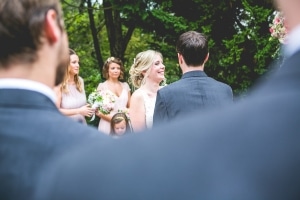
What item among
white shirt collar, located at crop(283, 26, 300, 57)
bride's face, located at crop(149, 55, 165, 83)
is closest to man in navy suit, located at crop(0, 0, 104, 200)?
white shirt collar, located at crop(283, 26, 300, 57)

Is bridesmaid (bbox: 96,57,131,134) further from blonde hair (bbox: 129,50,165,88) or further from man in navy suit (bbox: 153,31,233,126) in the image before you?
man in navy suit (bbox: 153,31,233,126)

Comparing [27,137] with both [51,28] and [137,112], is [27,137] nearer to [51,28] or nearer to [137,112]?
[51,28]

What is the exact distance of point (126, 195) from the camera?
A: 99 cm

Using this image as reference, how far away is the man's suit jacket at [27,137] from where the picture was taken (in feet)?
4.15

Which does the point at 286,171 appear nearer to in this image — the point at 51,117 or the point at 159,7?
the point at 51,117

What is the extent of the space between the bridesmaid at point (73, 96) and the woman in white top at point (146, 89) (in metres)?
1.26

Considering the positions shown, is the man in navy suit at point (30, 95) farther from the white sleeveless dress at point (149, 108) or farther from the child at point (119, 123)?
the child at point (119, 123)

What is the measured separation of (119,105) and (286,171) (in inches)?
287

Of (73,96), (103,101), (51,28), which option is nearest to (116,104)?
(103,101)

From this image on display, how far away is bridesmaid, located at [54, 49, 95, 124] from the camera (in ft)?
24.2

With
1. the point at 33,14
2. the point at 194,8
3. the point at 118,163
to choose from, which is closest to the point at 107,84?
the point at 194,8

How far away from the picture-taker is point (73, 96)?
7598mm

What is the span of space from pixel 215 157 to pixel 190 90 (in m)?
3.84

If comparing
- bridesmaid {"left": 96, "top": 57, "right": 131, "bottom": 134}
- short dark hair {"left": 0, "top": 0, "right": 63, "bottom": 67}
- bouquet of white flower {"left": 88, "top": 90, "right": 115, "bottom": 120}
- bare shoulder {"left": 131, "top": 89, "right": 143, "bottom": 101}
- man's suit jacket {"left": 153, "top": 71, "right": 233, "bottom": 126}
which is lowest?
short dark hair {"left": 0, "top": 0, "right": 63, "bottom": 67}
